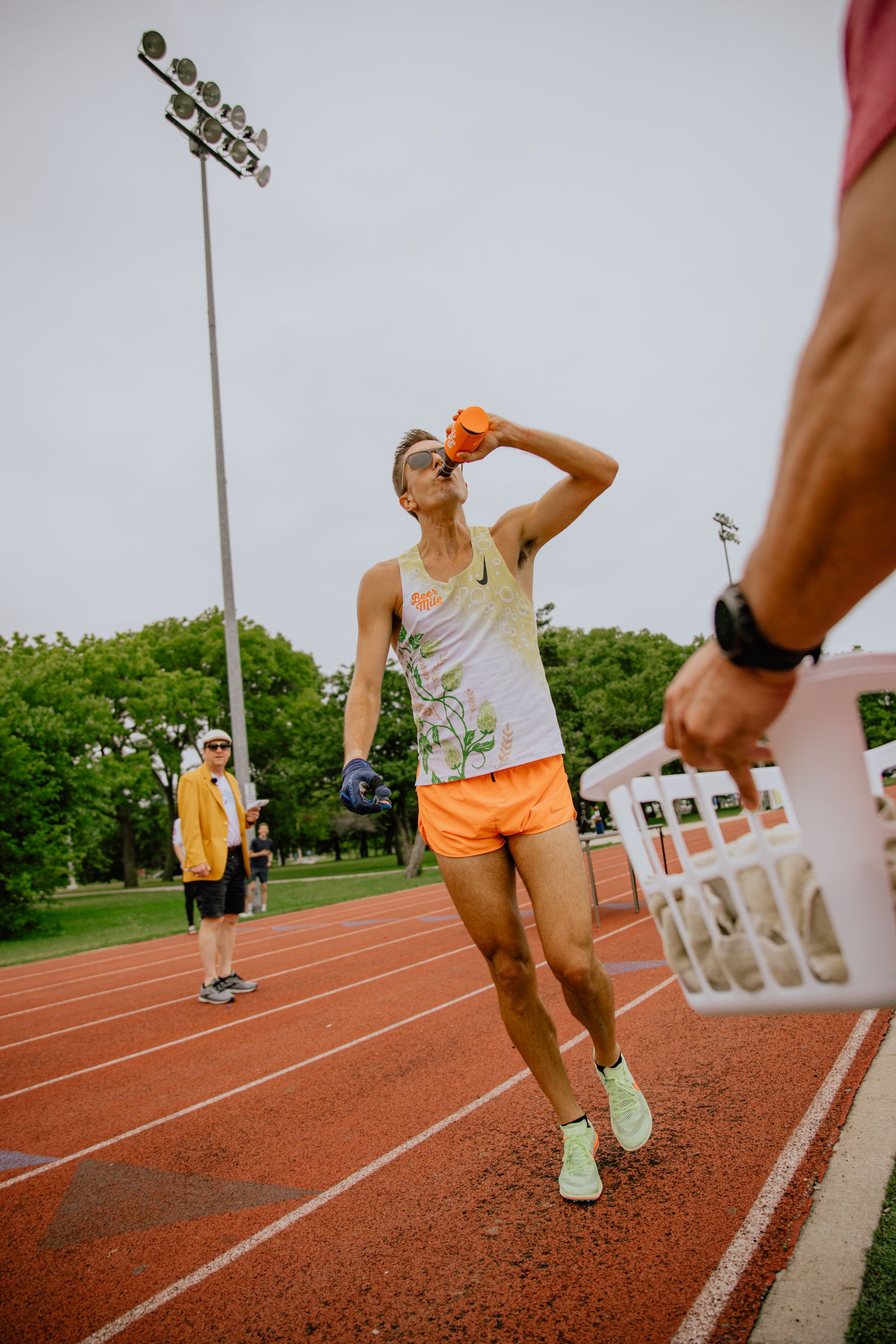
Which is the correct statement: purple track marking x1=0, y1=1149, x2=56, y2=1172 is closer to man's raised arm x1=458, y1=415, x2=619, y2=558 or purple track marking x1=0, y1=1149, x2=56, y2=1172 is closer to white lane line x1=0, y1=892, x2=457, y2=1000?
man's raised arm x1=458, y1=415, x2=619, y2=558

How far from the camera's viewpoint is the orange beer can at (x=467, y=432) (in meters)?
2.18

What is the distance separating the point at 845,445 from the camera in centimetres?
84

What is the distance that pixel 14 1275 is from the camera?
8.74 ft

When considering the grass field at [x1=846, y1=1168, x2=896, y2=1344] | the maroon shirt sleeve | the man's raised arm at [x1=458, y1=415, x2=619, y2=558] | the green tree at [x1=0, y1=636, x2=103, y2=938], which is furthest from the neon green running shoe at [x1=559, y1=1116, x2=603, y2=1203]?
the green tree at [x1=0, y1=636, x2=103, y2=938]

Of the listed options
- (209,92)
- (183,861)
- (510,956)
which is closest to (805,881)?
(510,956)

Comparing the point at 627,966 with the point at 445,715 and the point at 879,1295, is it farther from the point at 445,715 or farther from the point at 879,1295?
the point at 879,1295

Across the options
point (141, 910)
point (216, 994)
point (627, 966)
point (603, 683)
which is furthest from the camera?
point (603, 683)

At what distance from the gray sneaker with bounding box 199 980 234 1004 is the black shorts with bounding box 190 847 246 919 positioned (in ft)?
2.35

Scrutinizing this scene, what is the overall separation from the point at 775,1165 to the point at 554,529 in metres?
2.16

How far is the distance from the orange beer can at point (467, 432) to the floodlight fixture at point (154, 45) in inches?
761

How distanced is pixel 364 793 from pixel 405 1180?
1.71 meters

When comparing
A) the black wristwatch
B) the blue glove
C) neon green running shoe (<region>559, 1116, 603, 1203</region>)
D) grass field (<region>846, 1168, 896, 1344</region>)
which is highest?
the blue glove

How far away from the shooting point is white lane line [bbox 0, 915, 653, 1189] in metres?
3.67

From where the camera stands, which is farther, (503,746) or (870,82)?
(503,746)
